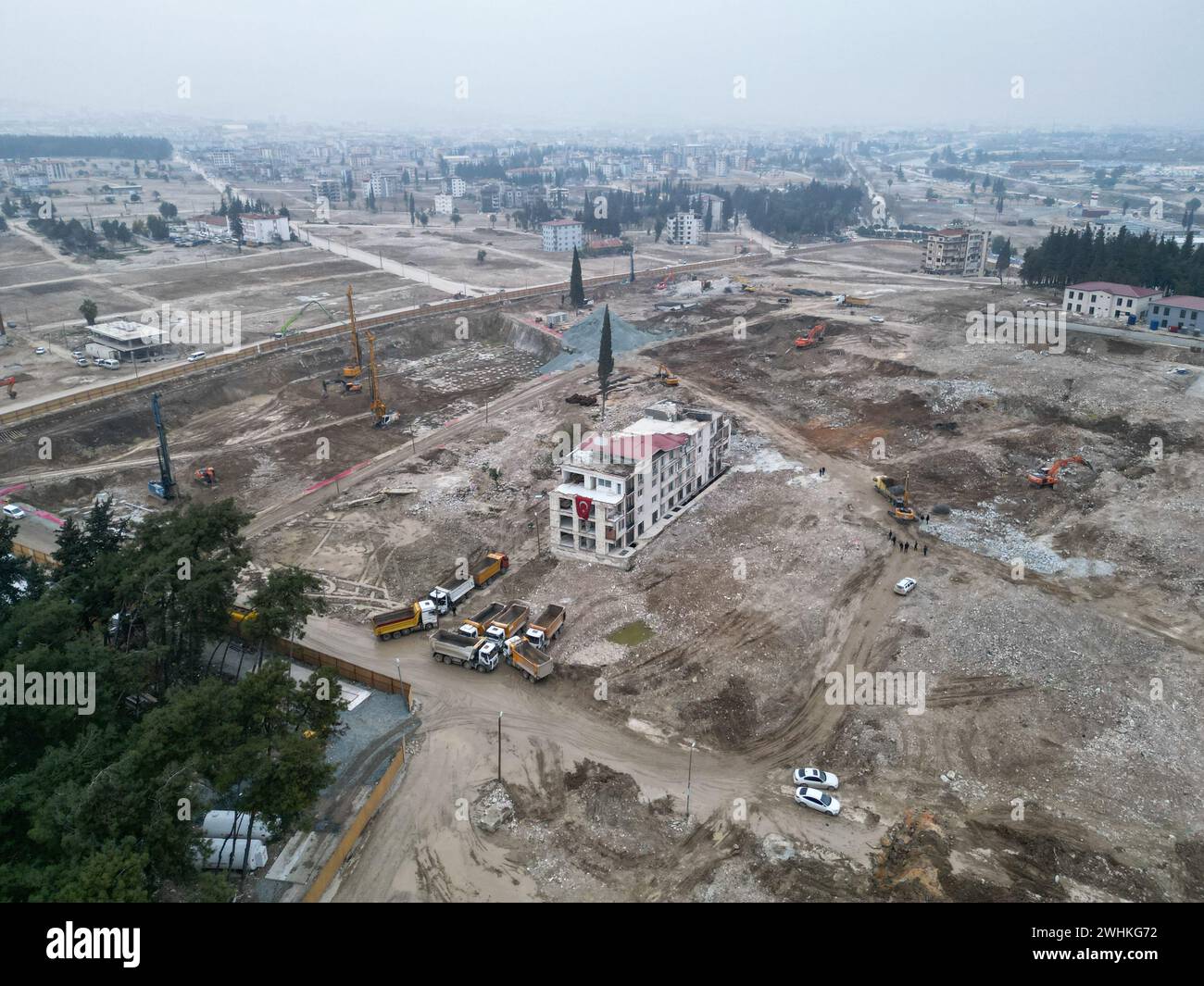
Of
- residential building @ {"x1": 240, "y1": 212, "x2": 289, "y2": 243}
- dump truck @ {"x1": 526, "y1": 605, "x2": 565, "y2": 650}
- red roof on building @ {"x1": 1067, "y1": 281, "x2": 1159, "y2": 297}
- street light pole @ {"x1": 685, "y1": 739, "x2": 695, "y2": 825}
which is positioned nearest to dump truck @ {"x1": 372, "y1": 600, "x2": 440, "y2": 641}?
dump truck @ {"x1": 526, "y1": 605, "x2": 565, "y2": 650}

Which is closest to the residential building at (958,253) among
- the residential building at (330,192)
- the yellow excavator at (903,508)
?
the yellow excavator at (903,508)

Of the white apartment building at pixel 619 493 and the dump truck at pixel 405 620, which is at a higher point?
the white apartment building at pixel 619 493

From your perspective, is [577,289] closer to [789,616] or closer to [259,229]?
[789,616]

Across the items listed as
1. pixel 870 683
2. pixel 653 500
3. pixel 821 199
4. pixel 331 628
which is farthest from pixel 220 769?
pixel 821 199

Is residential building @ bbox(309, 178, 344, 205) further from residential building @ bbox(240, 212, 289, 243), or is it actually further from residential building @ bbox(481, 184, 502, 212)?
residential building @ bbox(240, 212, 289, 243)

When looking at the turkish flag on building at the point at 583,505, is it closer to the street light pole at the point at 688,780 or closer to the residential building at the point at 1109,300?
the street light pole at the point at 688,780

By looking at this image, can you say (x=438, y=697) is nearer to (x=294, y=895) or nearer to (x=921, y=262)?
(x=294, y=895)
